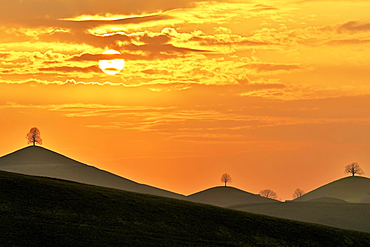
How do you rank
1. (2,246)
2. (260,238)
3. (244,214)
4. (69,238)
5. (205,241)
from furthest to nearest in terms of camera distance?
(244,214) → (260,238) → (205,241) → (69,238) → (2,246)

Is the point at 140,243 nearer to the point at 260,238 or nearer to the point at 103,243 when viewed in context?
the point at 103,243

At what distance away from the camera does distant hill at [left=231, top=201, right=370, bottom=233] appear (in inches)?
6161

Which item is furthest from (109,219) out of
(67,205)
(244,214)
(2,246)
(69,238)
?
(244,214)

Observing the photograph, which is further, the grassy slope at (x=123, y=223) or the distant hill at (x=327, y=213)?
the distant hill at (x=327, y=213)

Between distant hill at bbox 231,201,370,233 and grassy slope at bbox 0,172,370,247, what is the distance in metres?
75.3

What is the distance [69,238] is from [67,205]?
11.3m

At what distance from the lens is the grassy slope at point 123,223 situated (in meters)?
59.5

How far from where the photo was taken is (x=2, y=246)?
52.9m

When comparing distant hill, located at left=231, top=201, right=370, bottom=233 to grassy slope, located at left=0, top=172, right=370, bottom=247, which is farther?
distant hill, located at left=231, top=201, right=370, bottom=233

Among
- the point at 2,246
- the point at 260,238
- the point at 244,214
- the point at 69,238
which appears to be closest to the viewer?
the point at 2,246

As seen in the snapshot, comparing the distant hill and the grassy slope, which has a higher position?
the distant hill

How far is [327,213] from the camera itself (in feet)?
566

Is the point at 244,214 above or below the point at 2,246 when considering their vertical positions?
above

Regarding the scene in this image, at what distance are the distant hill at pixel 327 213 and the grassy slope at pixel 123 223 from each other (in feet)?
247
